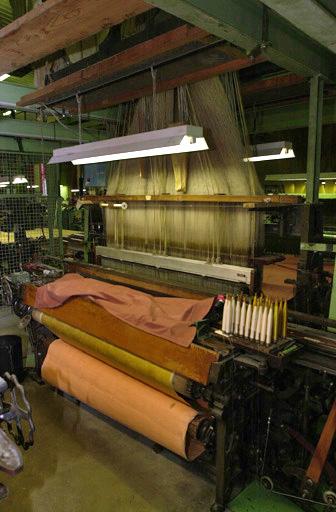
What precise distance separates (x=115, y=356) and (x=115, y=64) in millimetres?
2231

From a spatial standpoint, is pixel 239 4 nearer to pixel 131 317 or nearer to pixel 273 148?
pixel 273 148

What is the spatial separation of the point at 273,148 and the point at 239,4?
167cm

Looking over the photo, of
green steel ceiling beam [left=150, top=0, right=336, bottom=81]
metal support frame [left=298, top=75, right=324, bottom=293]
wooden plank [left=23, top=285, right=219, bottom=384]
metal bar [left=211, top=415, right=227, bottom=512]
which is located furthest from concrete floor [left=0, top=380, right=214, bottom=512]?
green steel ceiling beam [left=150, top=0, right=336, bottom=81]

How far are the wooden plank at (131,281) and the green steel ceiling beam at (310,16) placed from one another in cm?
180

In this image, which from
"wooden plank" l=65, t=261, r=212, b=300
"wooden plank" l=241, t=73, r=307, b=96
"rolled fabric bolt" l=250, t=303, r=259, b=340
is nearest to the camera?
"rolled fabric bolt" l=250, t=303, r=259, b=340

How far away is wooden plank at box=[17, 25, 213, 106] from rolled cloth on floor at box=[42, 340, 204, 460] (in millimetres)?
2348

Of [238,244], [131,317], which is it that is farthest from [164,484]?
[238,244]

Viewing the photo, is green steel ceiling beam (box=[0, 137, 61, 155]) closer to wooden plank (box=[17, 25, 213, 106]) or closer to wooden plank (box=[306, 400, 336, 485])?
wooden plank (box=[17, 25, 213, 106])

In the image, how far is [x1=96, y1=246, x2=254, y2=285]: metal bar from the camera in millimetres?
2838

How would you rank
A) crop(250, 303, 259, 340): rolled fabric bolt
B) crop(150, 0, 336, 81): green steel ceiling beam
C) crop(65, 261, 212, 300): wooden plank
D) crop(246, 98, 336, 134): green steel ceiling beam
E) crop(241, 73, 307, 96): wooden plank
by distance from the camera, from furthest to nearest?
crop(246, 98, 336, 134): green steel ceiling beam → crop(241, 73, 307, 96): wooden plank → crop(65, 261, 212, 300): wooden plank → crop(250, 303, 259, 340): rolled fabric bolt → crop(150, 0, 336, 81): green steel ceiling beam

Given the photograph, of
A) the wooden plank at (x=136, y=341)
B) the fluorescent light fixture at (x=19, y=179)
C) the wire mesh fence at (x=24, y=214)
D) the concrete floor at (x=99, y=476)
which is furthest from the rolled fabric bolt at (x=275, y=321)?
the fluorescent light fixture at (x=19, y=179)

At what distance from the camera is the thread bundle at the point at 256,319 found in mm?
2223

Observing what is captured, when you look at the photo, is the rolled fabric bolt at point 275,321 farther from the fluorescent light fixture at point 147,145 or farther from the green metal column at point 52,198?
the green metal column at point 52,198

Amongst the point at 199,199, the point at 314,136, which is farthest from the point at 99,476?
the point at 314,136
